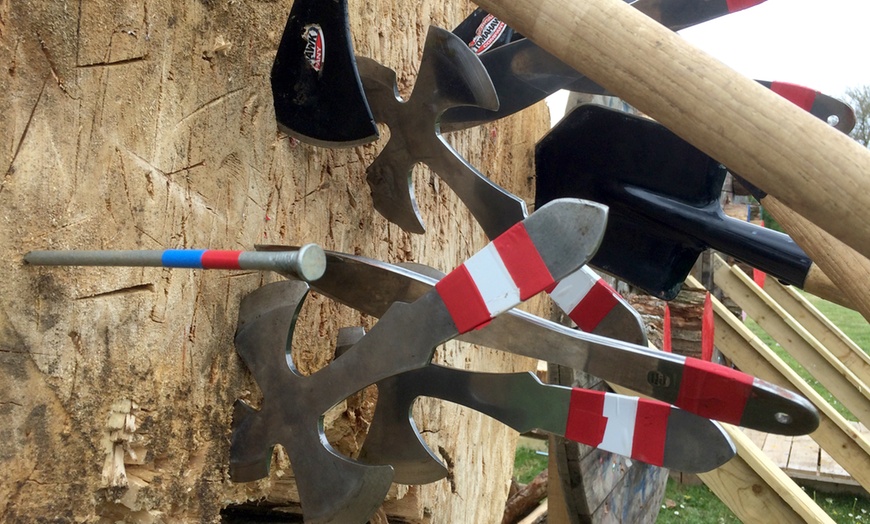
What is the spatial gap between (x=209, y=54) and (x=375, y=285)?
364mm

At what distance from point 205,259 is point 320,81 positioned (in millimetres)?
385

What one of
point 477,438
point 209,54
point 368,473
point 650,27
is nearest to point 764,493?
point 477,438

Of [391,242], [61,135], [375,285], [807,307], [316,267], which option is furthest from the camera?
[807,307]

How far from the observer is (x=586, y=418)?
880mm

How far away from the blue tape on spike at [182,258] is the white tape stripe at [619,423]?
1.52 feet

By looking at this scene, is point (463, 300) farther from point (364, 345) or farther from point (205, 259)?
point (205, 259)

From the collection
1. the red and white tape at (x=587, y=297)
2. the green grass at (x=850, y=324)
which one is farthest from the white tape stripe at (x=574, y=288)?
the green grass at (x=850, y=324)

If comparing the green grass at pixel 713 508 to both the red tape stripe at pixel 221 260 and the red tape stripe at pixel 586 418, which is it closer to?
the red tape stripe at pixel 586 418

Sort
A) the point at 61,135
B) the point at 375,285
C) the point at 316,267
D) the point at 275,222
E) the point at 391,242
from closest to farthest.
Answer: the point at 316,267
the point at 61,135
the point at 375,285
the point at 275,222
the point at 391,242

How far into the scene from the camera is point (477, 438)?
5.57ft

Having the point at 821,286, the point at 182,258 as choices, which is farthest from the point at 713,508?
the point at 182,258

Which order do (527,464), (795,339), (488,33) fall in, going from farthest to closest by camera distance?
1. (527,464)
2. (795,339)
3. (488,33)

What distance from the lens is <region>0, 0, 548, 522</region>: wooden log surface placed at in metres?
0.81

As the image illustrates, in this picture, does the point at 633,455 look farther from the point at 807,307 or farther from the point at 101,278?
the point at 807,307
